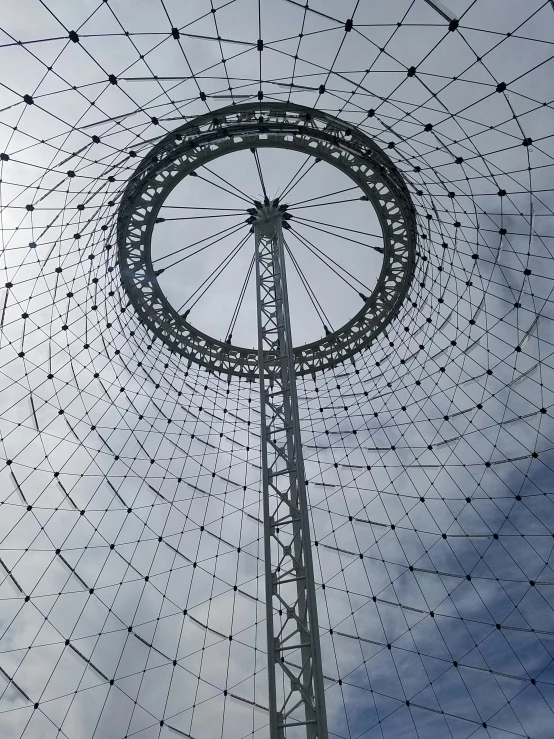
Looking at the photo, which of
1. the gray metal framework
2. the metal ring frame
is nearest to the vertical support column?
the gray metal framework

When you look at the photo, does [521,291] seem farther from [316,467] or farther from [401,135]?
[316,467]

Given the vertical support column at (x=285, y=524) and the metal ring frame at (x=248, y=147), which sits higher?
the metal ring frame at (x=248, y=147)

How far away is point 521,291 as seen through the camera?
88.2ft

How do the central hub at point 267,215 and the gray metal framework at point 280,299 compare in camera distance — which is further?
the central hub at point 267,215

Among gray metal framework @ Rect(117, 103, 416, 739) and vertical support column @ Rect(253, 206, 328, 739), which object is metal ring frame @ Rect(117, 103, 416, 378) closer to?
gray metal framework @ Rect(117, 103, 416, 739)

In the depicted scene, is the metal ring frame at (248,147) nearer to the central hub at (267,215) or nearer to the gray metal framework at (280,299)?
the gray metal framework at (280,299)

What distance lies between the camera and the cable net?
20.3m

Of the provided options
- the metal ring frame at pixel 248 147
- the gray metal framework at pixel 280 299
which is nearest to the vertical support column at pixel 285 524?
the gray metal framework at pixel 280 299

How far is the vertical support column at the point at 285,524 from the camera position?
14.8 meters

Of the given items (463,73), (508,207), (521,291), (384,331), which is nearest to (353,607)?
(384,331)

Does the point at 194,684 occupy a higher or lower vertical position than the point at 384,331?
lower

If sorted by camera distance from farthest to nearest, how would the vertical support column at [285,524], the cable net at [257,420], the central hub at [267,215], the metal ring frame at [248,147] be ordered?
the central hub at [267,215] < the metal ring frame at [248,147] < the cable net at [257,420] < the vertical support column at [285,524]

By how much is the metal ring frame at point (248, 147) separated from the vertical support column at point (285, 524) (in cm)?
368

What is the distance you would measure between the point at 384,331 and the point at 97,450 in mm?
17706
